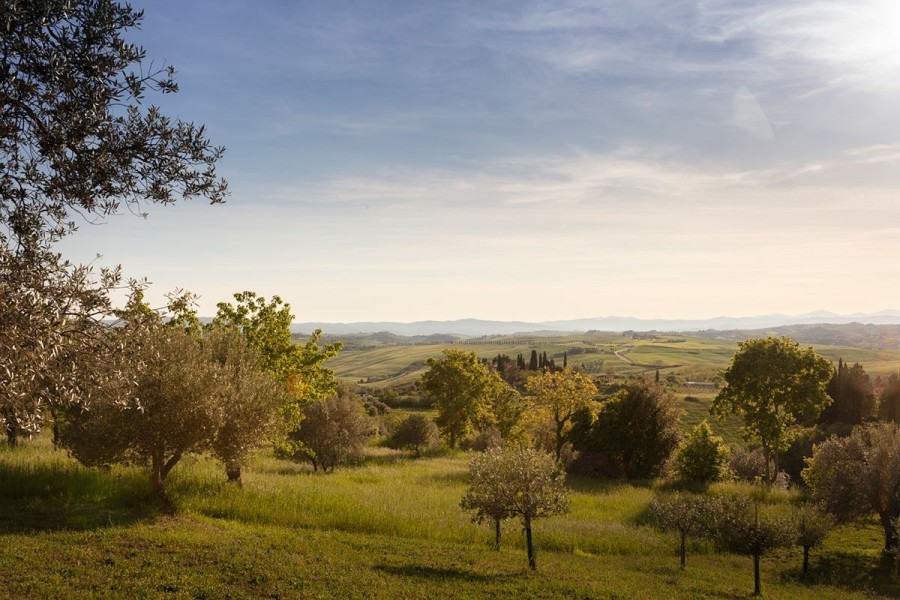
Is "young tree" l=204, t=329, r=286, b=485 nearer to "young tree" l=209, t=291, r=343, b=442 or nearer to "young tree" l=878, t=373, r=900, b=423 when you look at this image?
"young tree" l=209, t=291, r=343, b=442

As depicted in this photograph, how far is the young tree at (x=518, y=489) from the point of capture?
19.6m

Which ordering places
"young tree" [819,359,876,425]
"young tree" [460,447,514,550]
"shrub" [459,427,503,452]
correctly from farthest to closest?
"young tree" [819,359,876,425] < "shrub" [459,427,503,452] < "young tree" [460,447,514,550]

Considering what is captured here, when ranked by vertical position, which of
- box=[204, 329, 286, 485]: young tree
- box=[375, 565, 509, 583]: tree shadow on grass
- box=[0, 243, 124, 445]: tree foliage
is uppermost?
box=[0, 243, 124, 445]: tree foliage

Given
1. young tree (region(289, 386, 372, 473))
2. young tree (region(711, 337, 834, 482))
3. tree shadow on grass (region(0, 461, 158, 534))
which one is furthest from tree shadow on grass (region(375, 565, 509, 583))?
young tree (region(711, 337, 834, 482))

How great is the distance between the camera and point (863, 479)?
88.0 feet

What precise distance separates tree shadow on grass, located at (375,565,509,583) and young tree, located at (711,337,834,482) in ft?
107

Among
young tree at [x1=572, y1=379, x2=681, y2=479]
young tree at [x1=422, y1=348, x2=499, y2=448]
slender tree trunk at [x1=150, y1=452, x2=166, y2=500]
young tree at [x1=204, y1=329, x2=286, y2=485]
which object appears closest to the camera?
young tree at [x1=204, y1=329, x2=286, y2=485]

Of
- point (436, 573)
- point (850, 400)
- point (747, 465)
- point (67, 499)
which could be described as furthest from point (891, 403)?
point (67, 499)

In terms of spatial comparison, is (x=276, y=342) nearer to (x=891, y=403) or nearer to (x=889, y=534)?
(x=889, y=534)

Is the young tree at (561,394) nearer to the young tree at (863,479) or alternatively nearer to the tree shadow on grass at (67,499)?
the young tree at (863,479)

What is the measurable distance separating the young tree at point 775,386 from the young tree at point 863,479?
1106 centimetres

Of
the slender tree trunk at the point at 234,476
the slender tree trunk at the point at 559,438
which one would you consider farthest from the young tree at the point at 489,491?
the slender tree trunk at the point at 559,438

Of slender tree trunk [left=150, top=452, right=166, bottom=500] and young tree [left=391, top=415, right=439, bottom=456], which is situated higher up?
slender tree trunk [left=150, top=452, right=166, bottom=500]

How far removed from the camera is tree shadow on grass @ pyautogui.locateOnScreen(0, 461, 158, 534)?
18797 millimetres
